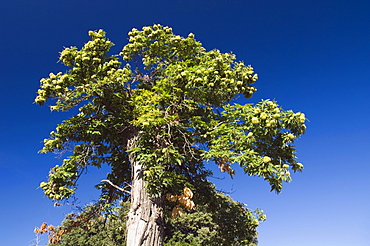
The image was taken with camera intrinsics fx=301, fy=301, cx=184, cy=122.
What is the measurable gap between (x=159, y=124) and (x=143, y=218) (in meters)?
2.31

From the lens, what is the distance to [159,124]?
7461 millimetres

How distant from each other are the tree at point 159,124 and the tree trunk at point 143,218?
2cm

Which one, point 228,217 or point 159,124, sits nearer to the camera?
point 159,124

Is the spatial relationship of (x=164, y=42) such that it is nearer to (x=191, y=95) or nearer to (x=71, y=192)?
(x=191, y=95)

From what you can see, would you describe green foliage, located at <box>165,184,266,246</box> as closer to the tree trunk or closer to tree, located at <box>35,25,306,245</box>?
tree, located at <box>35,25,306,245</box>

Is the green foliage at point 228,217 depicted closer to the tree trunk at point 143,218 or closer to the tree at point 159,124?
the tree at point 159,124

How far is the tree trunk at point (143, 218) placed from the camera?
7.13 meters

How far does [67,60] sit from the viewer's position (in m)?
8.30

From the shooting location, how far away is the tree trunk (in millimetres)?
7133

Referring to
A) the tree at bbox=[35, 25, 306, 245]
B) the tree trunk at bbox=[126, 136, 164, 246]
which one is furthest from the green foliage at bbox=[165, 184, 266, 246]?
the tree trunk at bbox=[126, 136, 164, 246]

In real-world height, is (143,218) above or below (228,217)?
below

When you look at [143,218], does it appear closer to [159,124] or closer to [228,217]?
[159,124]

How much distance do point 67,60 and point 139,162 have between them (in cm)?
354

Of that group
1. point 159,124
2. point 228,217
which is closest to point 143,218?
point 159,124
